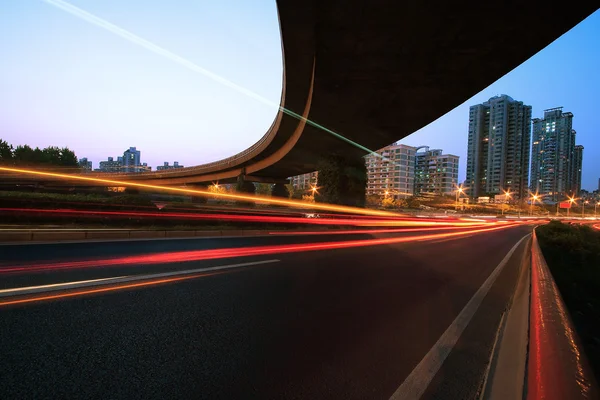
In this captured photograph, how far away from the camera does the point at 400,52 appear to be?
9.88 metres

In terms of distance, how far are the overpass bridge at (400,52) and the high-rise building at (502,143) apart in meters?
124

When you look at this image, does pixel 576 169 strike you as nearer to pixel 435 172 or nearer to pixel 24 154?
pixel 435 172

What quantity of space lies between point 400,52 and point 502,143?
13612 centimetres

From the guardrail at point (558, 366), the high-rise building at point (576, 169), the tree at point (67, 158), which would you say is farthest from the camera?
the high-rise building at point (576, 169)

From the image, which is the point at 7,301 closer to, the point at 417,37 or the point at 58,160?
the point at 417,37

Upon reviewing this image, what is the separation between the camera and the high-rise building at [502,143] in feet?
382

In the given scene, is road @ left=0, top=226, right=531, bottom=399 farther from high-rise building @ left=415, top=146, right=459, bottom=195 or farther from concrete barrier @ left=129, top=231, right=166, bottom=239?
high-rise building @ left=415, top=146, right=459, bottom=195

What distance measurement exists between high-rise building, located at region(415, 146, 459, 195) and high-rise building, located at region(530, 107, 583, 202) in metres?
34.2

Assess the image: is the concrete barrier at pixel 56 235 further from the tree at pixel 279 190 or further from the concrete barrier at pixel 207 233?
the tree at pixel 279 190

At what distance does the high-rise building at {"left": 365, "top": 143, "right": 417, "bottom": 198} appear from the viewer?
131 meters

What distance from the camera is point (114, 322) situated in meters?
3.64

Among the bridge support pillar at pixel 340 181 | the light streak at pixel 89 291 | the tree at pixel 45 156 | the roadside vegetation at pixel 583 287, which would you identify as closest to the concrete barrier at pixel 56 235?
the light streak at pixel 89 291

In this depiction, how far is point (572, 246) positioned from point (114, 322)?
17.9m

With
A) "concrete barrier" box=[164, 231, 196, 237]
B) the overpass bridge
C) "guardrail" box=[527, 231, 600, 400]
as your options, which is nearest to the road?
"guardrail" box=[527, 231, 600, 400]
